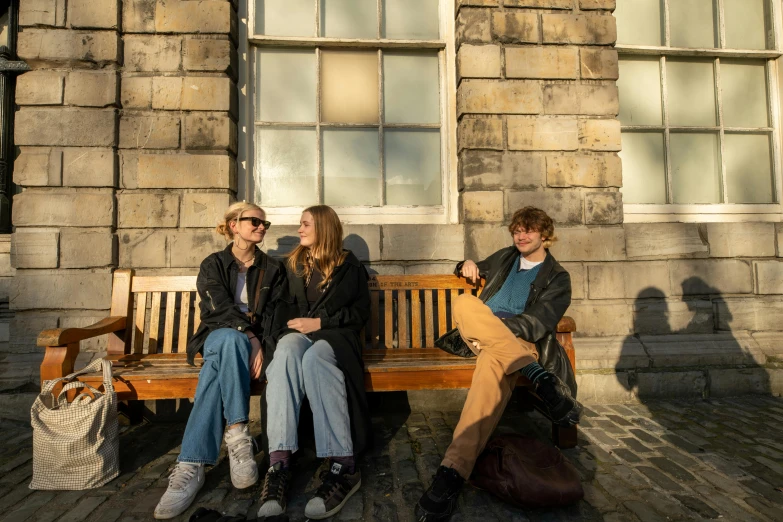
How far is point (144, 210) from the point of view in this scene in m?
3.53

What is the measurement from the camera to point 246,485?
2275 mm

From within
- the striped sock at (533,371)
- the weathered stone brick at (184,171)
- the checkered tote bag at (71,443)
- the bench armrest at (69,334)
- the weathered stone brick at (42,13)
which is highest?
the weathered stone brick at (42,13)

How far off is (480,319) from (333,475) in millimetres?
1162

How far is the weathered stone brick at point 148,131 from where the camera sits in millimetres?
3547

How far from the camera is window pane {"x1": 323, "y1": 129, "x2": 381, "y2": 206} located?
155 inches

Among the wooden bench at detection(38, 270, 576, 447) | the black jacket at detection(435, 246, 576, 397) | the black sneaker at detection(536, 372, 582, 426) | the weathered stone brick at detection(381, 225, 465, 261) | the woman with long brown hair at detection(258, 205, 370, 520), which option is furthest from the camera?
the weathered stone brick at detection(381, 225, 465, 261)

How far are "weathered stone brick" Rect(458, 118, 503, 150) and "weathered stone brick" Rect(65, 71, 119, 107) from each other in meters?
2.81

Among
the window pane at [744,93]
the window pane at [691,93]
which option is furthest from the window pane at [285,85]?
the window pane at [744,93]

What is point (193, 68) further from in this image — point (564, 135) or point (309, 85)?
point (564, 135)

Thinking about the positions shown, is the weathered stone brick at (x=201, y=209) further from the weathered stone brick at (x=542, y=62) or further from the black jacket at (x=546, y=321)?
the weathered stone brick at (x=542, y=62)

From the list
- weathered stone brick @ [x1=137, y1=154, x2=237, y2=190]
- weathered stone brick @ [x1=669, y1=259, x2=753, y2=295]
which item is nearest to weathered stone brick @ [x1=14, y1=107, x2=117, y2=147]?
weathered stone brick @ [x1=137, y1=154, x2=237, y2=190]

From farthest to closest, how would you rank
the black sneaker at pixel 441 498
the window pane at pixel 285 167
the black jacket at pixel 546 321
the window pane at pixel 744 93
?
the window pane at pixel 744 93 < the window pane at pixel 285 167 < the black jacket at pixel 546 321 < the black sneaker at pixel 441 498

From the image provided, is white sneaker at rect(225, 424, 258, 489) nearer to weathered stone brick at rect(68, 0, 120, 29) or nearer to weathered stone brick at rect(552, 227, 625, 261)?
weathered stone brick at rect(552, 227, 625, 261)

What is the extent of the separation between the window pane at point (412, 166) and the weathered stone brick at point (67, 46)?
229cm
